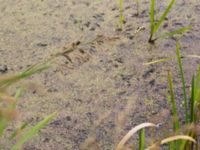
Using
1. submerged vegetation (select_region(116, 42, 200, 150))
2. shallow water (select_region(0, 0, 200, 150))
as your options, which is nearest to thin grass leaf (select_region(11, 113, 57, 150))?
submerged vegetation (select_region(116, 42, 200, 150))

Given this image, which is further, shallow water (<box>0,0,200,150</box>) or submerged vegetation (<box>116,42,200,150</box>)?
shallow water (<box>0,0,200,150</box>)

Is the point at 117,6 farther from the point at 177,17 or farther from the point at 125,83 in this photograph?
the point at 125,83

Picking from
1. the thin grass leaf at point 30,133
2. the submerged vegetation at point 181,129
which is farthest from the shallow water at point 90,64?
the thin grass leaf at point 30,133

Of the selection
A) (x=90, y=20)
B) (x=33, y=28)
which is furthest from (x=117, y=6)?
(x=33, y=28)

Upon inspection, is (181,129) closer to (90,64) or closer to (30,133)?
(30,133)

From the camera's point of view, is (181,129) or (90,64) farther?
(90,64)

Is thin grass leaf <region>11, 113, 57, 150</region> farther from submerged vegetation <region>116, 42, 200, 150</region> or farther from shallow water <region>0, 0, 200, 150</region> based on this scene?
shallow water <region>0, 0, 200, 150</region>

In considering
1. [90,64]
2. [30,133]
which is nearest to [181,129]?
[30,133]

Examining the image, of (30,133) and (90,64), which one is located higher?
(30,133)
